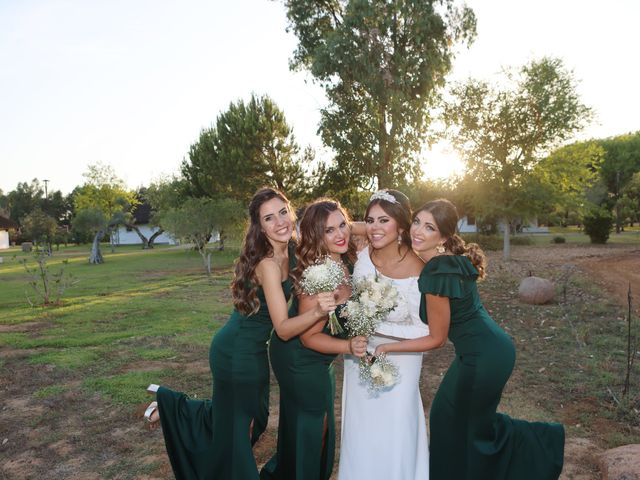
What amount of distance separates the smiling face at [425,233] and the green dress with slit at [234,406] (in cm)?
103

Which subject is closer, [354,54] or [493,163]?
[354,54]

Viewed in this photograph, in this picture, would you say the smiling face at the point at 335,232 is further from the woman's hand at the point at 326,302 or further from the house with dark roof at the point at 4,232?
the house with dark roof at the point at 4,232

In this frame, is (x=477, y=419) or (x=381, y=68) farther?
(x=381, y=68)

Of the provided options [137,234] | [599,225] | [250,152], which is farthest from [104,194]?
[599,225]

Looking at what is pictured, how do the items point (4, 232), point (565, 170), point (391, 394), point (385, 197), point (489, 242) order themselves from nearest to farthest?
1. point (391, 394)
2. point (385, 197)
3. point (565, 170)
4. point (489, 242)
5. point (4, 232)

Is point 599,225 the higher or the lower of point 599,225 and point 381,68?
the lower

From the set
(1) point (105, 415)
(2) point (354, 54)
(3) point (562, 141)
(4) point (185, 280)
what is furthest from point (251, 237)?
(3) point (562, 141)

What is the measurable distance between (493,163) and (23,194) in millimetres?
81741

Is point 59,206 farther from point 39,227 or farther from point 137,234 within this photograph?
point 39,227

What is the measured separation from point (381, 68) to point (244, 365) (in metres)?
24.0

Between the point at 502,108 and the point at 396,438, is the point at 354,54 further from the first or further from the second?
the point at 396,438

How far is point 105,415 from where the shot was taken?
21.4ft

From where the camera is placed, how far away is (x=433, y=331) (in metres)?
3.73

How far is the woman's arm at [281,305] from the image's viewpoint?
3.43 m
